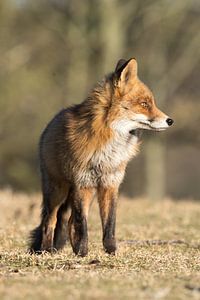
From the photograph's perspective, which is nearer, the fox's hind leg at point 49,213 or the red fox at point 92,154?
the red fox at point 92,154

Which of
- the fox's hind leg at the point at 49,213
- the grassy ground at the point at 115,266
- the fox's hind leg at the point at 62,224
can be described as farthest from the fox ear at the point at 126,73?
the grassy ground at the point at 115,266

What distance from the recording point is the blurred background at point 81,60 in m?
27.0

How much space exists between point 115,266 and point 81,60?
21235mm

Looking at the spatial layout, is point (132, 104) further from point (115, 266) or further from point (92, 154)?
point (115, 266)

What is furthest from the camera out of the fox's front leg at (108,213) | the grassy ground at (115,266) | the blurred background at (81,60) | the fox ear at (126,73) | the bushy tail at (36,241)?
the blurred background at (81,60)

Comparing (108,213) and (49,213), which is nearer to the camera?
(108,213)

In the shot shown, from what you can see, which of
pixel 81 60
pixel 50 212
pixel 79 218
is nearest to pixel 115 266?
pixel 79 218

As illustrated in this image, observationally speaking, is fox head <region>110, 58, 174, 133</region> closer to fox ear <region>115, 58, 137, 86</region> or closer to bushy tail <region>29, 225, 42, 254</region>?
fox ear <region>115, 58, 137, 86</region>

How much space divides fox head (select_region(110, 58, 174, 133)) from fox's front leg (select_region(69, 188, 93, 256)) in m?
0.90

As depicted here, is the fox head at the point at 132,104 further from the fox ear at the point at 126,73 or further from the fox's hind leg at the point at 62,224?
the fox's hind leg at the point at 62,224

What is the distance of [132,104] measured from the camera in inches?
341

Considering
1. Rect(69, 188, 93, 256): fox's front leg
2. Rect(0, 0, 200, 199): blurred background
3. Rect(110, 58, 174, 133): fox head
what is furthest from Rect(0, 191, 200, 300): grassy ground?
Rect(0, 0, 200, 199): blurred background

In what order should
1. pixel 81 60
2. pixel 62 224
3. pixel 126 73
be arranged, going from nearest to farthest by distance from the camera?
pixel 126 73
pixel 62 224
pixel 81 60

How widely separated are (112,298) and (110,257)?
2.24 meters
